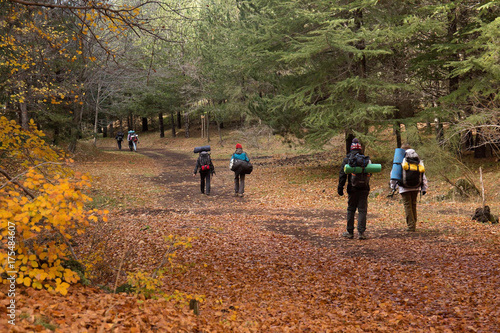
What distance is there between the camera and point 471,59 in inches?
599

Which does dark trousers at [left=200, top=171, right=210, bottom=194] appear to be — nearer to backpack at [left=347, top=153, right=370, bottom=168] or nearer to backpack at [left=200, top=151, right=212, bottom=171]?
backpack at [left=200, top=151, right=212, bottom=171]

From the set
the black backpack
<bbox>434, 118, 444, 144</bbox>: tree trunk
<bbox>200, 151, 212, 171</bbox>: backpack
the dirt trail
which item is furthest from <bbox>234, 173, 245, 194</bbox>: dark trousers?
<bbox>434, 118, 444, 144</bbox>: tree trunk

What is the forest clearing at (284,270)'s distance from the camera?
464cm

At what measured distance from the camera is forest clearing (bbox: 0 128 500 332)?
4645mm

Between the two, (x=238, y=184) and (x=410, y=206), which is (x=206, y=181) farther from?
(x=410, y=206)

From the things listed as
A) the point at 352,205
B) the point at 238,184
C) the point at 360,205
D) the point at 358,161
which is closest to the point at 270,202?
the point at 238,184

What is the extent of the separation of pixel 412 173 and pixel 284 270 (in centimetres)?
414

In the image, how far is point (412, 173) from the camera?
9461 mm

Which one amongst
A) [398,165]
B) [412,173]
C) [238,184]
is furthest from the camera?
[238,184]

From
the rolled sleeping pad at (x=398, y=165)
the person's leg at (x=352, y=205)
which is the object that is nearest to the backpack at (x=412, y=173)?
the rolled sleeping pad at (x=398, y=165)

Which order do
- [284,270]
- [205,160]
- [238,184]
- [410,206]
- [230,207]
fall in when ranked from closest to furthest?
1. [284,270]
2. [410,206]
3. [230,207]
4. [205,160]
5. [238,184]

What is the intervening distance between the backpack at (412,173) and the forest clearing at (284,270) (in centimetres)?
120

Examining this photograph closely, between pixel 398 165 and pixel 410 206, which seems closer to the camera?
pixel 410 206

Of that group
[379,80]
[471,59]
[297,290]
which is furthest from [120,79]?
[297,290]
